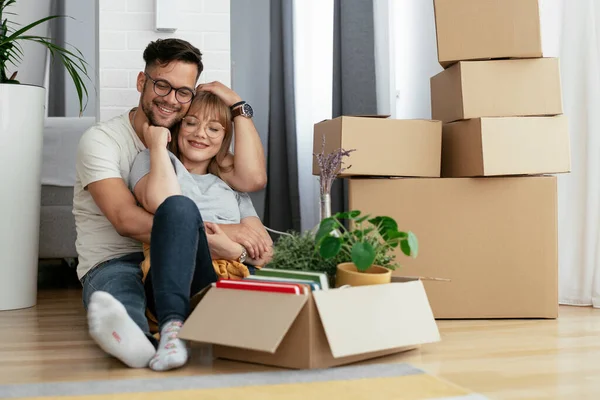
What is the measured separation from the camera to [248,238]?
2176mm

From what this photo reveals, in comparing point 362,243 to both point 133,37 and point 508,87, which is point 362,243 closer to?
point 508,87

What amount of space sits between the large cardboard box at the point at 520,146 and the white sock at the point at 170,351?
1058 millimetres

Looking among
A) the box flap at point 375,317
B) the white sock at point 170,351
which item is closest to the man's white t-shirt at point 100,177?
the white sock at point 170,351

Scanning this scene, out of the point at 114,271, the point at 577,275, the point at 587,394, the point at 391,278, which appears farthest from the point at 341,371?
the point at 577,275

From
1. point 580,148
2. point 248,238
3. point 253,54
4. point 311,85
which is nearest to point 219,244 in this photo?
point 248,238

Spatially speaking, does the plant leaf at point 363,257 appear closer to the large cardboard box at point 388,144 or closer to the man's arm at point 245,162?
the large cardboard box at point 388,144

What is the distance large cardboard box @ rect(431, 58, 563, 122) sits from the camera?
2266mm

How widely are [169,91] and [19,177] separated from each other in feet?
2.43

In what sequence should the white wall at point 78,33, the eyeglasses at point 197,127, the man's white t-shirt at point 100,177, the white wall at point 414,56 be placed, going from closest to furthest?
the man's white t-shirt at point 100,177, the eyeglasses at point 197,127, the white wall at point 414,56, the white wall at point 78,33

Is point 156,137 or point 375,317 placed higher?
point 156,137

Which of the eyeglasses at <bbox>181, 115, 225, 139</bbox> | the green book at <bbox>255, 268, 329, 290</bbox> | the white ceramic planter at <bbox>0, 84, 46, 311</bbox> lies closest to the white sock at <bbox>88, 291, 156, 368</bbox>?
the green book at <bbox>255, 268, 329, 290</bbox>

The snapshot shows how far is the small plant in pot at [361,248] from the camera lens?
1.70 meters

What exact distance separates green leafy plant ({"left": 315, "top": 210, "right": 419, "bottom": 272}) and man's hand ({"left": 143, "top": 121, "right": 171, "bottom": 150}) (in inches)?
23.5

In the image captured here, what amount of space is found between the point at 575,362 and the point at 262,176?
1085 millimetres
